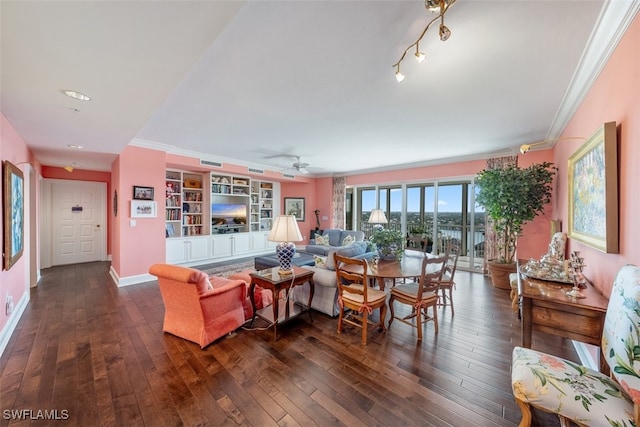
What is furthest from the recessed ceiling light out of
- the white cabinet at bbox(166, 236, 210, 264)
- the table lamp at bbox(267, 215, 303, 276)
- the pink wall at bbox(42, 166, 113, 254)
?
the pink wall at bbox(42, 166, 113, 254)

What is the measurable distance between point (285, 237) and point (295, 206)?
580 cm

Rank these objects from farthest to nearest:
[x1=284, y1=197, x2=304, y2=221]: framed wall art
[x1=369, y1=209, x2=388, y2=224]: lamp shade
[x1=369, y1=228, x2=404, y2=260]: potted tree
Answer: [x1=284, y1=197, x2=304, y2=221]: framed wall art, [x1=369, y1=209, x2=388, y2=224]: lamp shade, [x1=369, y1=228, x2=404, y2=260]: potted tree

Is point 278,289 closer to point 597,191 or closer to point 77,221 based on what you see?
point 597,191

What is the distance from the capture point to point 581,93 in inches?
96.8

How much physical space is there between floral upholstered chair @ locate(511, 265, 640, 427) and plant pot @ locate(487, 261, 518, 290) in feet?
10.7

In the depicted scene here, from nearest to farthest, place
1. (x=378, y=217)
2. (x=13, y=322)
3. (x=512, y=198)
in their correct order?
(x=13, y=322) → (x=512, y=198) → (x=378, y=217)

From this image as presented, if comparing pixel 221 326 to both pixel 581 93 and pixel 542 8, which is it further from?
pixel 581 93

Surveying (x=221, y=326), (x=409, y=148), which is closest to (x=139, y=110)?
(x=221, y=326)

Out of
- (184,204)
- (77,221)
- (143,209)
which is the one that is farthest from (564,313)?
(77,221)

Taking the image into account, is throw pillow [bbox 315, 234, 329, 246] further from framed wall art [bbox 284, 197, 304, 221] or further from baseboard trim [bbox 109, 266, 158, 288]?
baseboard trim [bbox 109, 266, 158, 288]

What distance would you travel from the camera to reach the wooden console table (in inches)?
62.2

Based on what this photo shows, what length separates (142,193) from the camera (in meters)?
4.45

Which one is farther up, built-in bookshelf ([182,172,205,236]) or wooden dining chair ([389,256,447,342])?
built-in bookshelf ([182,172,205,236])

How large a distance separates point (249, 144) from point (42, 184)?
16.7ft
